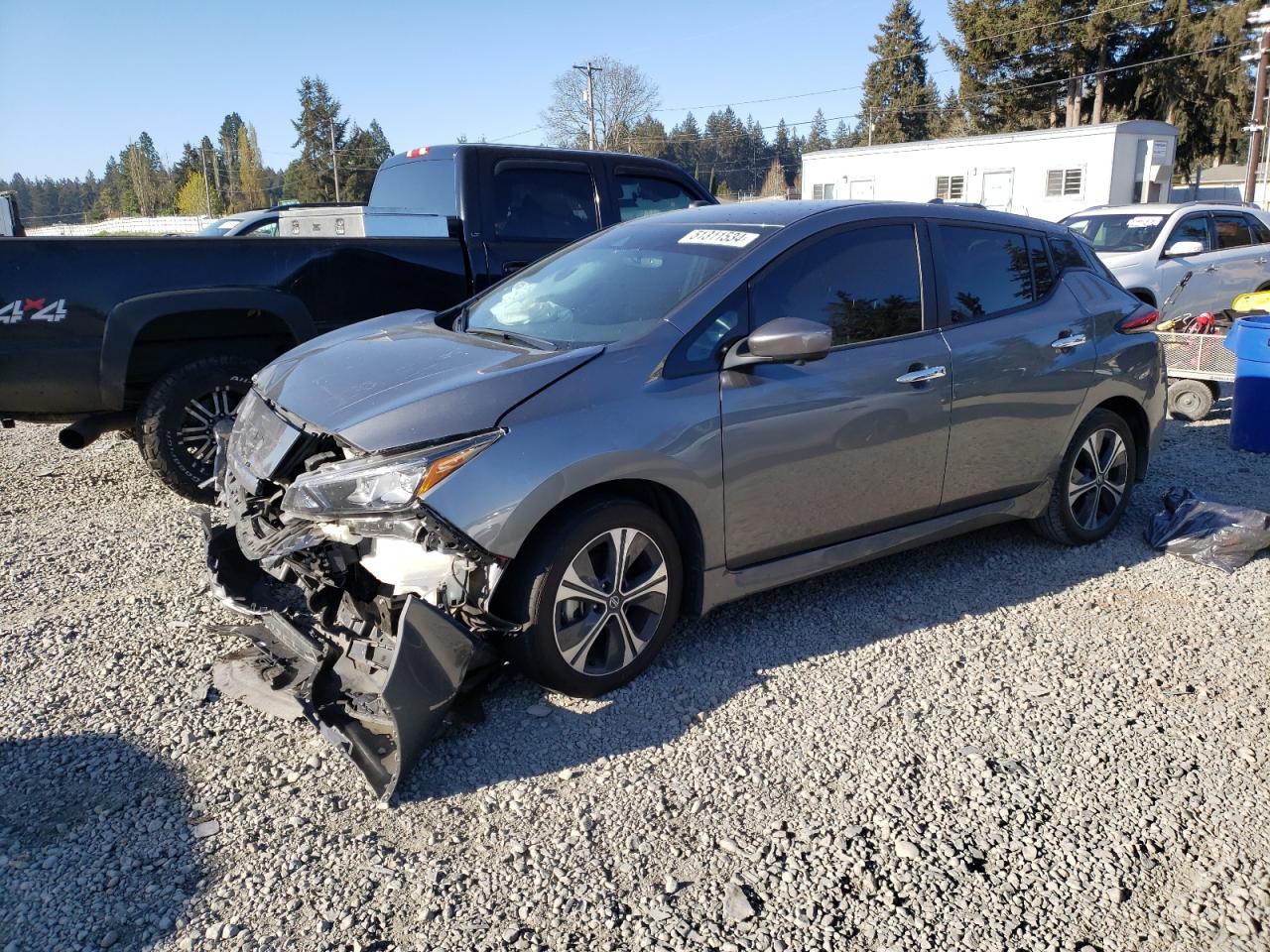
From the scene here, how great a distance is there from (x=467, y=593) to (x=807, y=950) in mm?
1524

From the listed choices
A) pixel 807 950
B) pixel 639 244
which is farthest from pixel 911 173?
pixel 807 950

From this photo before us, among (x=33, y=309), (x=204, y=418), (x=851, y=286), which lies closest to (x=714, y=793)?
(x=851, y=286)

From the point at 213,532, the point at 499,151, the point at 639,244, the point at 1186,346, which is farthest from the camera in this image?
the point at 1186,346

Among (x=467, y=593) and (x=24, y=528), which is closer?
(x=467, y=593)

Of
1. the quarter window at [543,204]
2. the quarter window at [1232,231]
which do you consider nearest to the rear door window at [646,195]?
the quarter window at [543,204]

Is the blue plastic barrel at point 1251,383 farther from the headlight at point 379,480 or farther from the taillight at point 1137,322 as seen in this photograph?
the headlight at point 379,480

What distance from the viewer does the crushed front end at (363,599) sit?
9.93 ft

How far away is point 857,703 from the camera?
12.0ft

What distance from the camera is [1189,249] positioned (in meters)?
11.2

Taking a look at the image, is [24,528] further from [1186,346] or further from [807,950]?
[1186,346]

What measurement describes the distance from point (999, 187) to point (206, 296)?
33.3 metres

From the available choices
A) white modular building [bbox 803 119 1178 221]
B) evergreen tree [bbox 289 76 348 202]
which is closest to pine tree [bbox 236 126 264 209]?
evergreen tree [bbox 289 76 348 202]

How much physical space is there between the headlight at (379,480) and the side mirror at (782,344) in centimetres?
105

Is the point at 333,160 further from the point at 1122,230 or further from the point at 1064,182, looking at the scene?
the point at 1122,230
